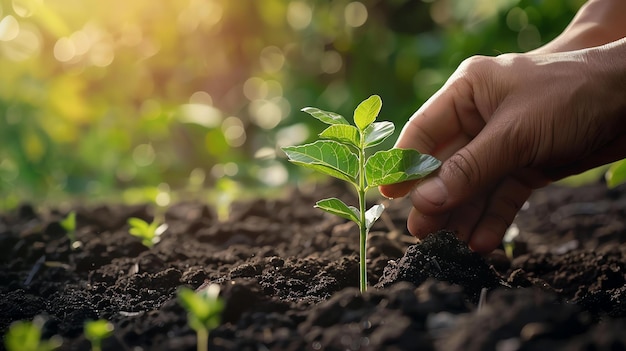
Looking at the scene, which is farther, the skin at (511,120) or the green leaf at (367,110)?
the skin at (511,120)

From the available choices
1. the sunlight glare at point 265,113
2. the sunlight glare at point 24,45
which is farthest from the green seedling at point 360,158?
the sunlight glare at point 24,45

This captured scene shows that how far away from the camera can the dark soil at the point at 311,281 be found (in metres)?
1.11

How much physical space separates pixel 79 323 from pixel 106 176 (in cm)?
323

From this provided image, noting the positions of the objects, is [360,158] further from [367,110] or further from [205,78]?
[205,78]

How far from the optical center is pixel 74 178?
476 centimetres

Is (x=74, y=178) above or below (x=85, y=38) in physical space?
below

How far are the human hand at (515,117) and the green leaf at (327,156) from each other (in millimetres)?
268

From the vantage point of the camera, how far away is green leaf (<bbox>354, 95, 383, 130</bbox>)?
1.50 meters

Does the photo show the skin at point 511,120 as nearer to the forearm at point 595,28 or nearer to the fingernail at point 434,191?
the fingernail at point 434,191

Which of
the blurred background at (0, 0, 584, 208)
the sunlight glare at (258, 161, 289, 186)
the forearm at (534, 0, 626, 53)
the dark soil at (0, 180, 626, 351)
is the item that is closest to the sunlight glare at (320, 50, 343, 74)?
the blurred background at (0, 0, 584, 208)

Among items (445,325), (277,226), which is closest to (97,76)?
(277,226)

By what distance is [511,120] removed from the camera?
174 cm

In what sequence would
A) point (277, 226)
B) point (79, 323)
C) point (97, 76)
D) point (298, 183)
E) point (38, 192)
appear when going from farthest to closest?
point (97, 76)
point (38, 192)
point (298, 183)
point (277, 226)
point (79, 323)

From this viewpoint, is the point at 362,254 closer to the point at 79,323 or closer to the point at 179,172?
the point at 79,323
